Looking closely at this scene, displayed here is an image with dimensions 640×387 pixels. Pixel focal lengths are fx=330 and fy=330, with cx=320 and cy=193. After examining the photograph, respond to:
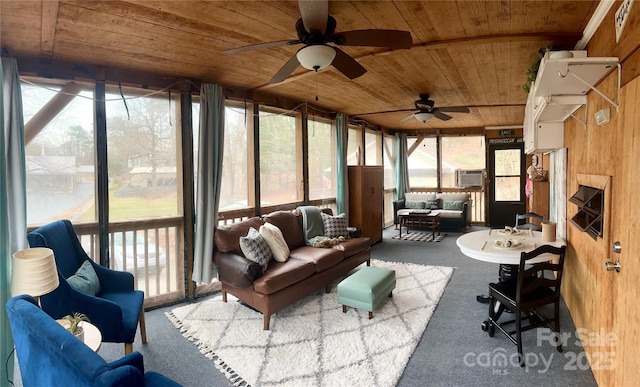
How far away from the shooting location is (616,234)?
1830mm

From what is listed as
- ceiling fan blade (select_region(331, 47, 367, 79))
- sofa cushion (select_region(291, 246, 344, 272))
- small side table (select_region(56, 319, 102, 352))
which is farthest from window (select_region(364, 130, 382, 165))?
small side table (select_region(56, 319, 102, 352))

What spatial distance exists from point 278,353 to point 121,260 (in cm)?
198

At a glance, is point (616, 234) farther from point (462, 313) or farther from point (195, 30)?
point (195, 30)

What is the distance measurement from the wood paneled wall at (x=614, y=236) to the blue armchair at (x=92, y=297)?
2906mm

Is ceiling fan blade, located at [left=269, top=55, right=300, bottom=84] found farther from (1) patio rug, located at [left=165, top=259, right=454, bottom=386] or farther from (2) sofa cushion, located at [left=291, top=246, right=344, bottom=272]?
(1) patio rug, located at [left=165, top=259, right=454, bottom=386]

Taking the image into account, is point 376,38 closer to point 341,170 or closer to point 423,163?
point 341,170

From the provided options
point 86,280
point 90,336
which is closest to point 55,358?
point 90,336

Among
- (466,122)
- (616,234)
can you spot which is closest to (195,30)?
(616,234)

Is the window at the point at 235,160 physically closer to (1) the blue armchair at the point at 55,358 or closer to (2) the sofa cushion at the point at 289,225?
(2) the sofa cushion at the point at 289,225

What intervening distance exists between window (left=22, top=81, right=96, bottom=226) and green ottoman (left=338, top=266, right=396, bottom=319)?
2575 millimetres

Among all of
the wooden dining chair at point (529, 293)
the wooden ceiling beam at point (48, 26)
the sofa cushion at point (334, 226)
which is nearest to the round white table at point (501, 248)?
the wooden dining chair at point (529, 293)

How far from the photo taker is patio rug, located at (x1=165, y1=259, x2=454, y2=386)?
232cm

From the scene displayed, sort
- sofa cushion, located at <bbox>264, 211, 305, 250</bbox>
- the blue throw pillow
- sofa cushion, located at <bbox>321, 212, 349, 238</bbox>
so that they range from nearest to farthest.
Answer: the blue throw pillow → sofa cushion, located at <bbox>264, 211, 305, 250</bbox> → sofa cushion, located at <bbox>321, 212, 349, 238</bbox>

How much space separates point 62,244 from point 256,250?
60.9 inches
